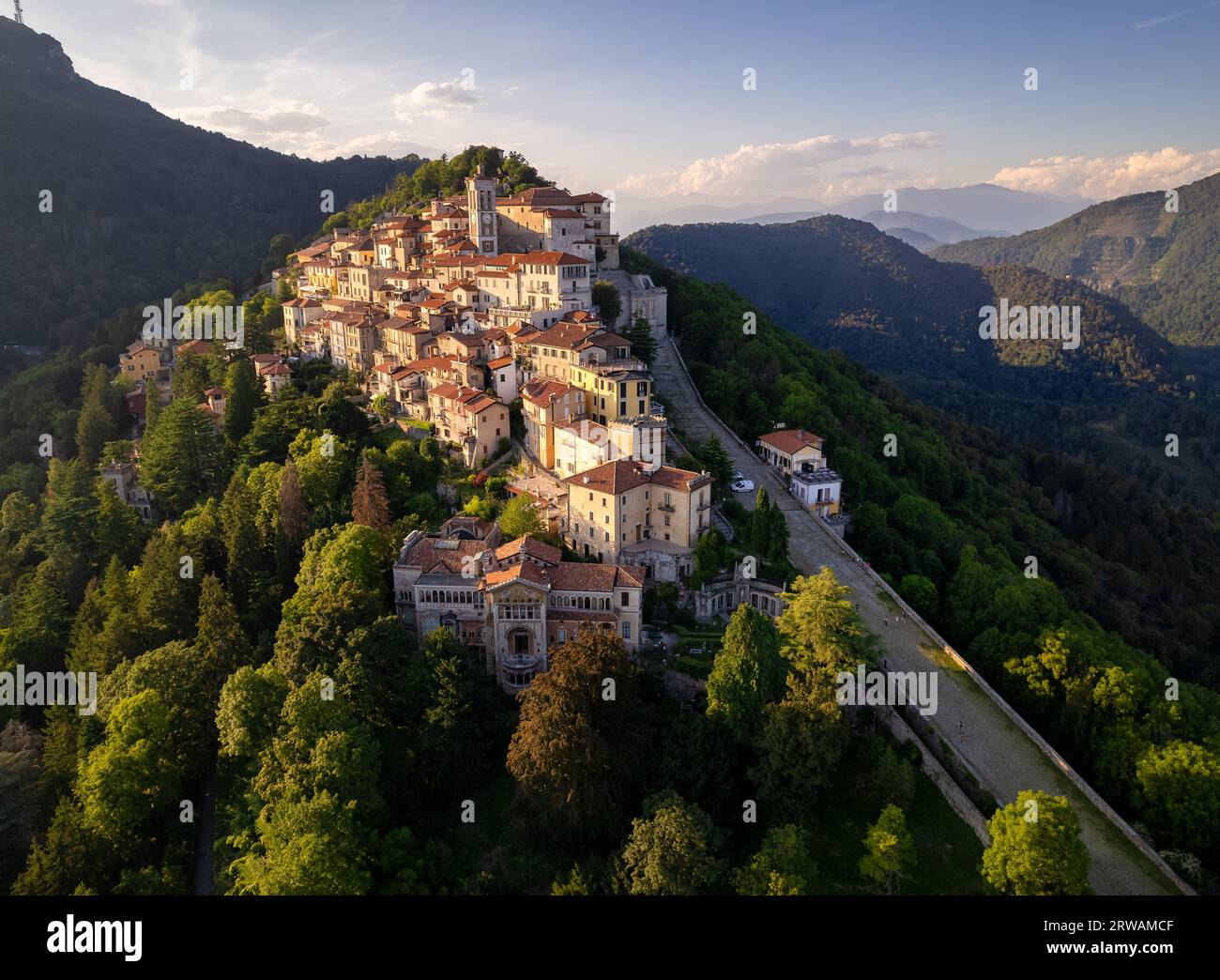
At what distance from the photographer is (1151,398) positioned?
162 meters

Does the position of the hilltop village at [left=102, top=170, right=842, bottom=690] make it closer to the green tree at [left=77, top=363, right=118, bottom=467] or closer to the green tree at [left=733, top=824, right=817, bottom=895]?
the green tree at [left=77, top=363, right=118, bottom=467]

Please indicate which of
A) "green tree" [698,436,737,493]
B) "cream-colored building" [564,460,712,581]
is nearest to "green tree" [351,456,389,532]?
"cream-colored building" [564,460,712,581]

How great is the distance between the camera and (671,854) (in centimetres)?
2375

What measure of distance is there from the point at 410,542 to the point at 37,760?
1721cm

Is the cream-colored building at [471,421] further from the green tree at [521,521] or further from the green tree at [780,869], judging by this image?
the green tree at [780,869]

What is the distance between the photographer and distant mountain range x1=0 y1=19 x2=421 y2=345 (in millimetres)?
112875

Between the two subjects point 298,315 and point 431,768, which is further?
point 298,315

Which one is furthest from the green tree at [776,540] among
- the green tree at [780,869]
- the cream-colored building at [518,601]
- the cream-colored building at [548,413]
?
the green tree at [780,869]

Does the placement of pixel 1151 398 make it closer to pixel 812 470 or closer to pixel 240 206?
pixel 812 470

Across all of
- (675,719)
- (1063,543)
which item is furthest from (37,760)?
(1063,543)

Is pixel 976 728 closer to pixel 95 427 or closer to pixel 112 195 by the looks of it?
pixel 95 427

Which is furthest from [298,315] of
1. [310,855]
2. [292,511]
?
[310,855]

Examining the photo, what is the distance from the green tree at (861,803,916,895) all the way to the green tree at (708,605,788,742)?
5.08m

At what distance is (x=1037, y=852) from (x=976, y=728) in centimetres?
796
